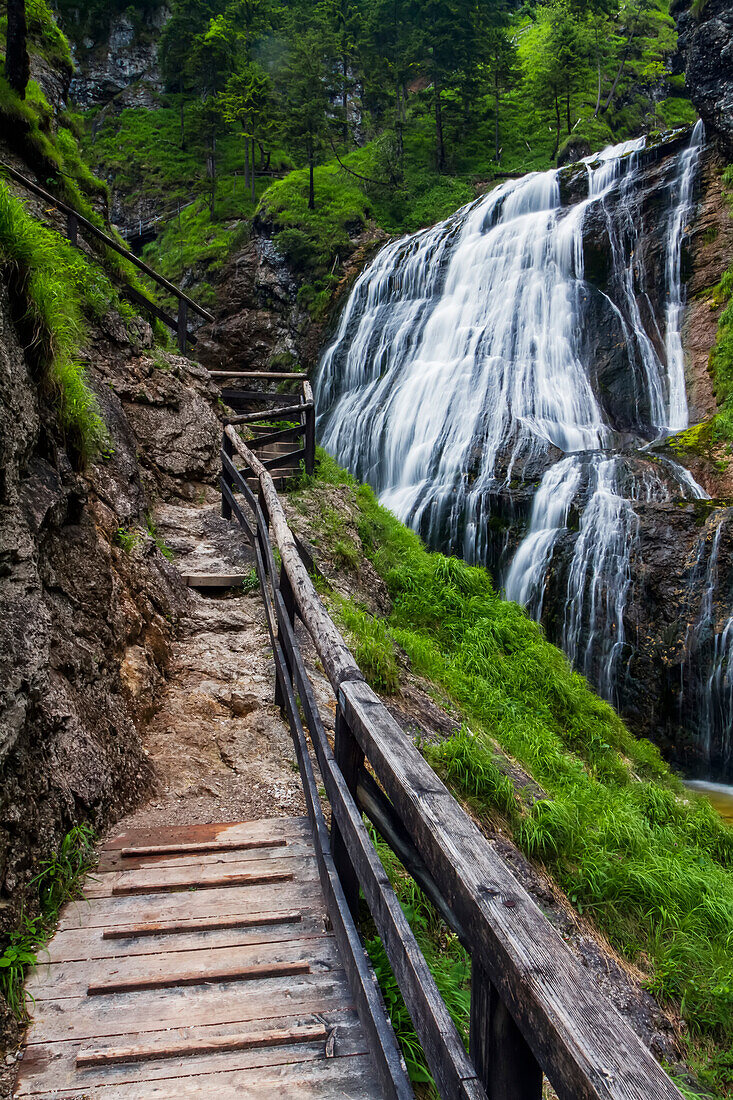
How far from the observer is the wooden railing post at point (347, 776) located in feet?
8.03

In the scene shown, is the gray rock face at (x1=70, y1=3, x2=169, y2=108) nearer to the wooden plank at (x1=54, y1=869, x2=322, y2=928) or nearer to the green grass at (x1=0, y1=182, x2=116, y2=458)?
the green grass at (x1=0, y1=182, x2=116, y2=458)

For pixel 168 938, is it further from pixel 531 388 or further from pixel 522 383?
pixel 522 383

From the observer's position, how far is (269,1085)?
5.97ft

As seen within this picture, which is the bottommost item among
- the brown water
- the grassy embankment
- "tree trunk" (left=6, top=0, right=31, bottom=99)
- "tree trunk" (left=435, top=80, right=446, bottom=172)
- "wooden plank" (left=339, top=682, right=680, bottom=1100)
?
the brown water

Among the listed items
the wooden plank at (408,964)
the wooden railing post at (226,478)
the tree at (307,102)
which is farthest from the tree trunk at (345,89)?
the wooden plank at (408,964)

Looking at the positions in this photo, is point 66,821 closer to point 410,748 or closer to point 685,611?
point 410,748

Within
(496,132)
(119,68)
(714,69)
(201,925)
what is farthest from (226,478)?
(119,68)

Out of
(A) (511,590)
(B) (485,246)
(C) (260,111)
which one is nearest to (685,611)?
(A) (511,590)

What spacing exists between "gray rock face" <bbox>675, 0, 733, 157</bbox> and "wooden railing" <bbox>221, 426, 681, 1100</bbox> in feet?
60.6

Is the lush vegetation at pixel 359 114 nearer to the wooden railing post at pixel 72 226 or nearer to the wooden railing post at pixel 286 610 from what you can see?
the wooden railing post at pixel 72 226

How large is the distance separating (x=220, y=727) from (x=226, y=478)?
458cm

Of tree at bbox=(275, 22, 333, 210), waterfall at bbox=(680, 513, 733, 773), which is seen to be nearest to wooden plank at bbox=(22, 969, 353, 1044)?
waterfall at bbox=(680, 513, 733, 773)

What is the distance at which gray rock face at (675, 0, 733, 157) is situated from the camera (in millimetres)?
15469

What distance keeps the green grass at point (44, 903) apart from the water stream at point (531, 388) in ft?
28.2
